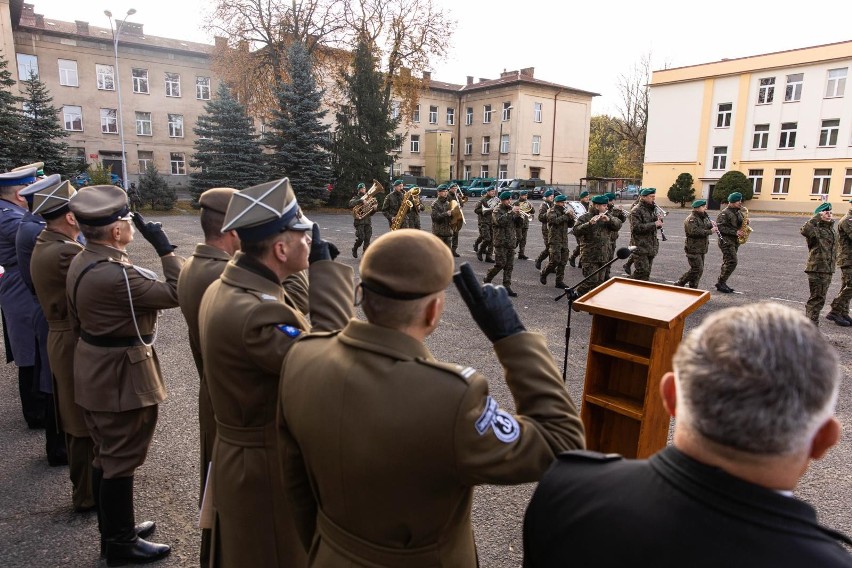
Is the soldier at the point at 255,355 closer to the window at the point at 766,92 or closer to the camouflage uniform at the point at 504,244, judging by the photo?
the camouflage uniform at the point at 504,244

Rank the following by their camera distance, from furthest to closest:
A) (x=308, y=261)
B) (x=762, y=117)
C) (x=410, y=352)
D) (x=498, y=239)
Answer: (x=762, y=117) → (x=498, y=239) → (x=308, y=261) → (x=410, y=352)

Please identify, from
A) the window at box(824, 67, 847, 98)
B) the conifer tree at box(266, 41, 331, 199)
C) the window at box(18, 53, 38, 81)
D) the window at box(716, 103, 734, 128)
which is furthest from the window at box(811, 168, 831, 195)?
the window at box(18, 53, 38, 81)

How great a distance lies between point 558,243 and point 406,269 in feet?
34.6

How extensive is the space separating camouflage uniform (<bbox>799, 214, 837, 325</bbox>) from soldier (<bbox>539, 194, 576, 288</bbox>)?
14.0ft

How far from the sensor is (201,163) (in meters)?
29.6

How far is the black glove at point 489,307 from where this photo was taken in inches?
64.4

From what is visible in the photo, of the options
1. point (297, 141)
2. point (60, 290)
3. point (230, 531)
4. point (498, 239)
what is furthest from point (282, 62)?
point (230, 531)

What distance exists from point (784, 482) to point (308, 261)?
1.89 meters

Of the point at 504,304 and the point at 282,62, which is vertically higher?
the point at 282,62

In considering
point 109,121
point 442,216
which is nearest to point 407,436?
point 442,216

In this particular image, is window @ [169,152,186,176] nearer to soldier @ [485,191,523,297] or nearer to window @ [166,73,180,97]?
window @ [166,73,180,97]

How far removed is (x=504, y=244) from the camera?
11.2 m

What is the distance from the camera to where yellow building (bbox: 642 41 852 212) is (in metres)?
36.0

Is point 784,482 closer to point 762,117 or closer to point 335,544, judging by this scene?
point 335,544
